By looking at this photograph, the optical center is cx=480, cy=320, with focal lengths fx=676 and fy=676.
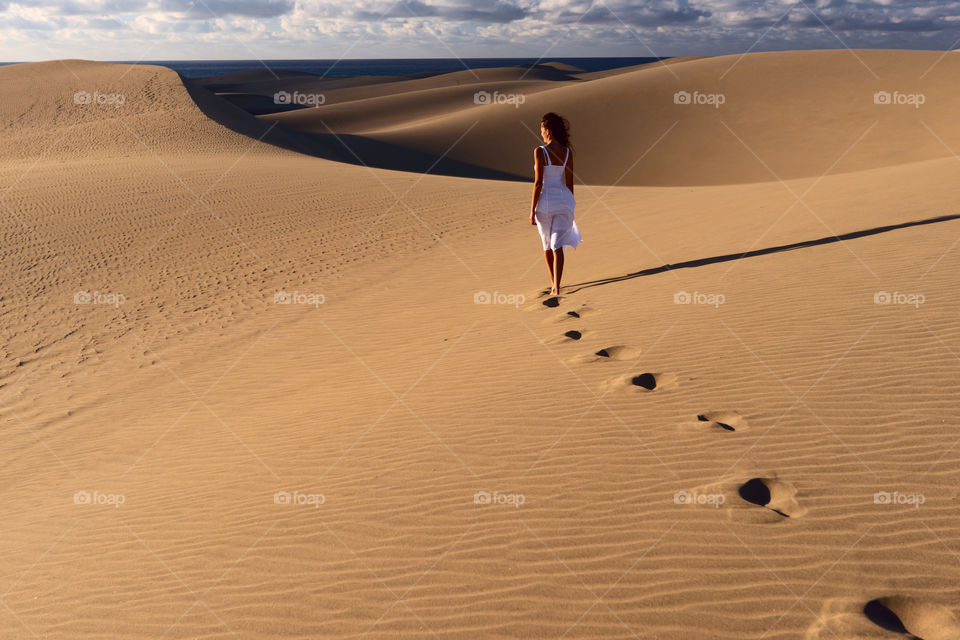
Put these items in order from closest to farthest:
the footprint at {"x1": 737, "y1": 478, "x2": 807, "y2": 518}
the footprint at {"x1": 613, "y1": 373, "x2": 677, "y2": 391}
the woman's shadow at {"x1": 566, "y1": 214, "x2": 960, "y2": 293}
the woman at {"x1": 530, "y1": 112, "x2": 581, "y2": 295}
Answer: the footprint at {"x1": 737, "y1": 478, "x2": 807, "y2": 518}, the footprint at {"x1": 613, "y1": 373, "x2": 677, "y2": 391}, the woman at {"x1": 530, "y1": 112, "x2": 581, "y2": 295}, the woman's shadow at {"x1": 566, "y1": 214, "x2": 960, "y2": 293}

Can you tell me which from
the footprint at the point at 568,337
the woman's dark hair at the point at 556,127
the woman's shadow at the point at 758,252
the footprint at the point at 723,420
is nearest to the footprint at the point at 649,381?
the footprint at the point at 723,420

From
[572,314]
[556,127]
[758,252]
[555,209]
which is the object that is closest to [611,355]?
[572,314]

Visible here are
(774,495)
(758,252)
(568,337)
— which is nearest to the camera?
(774,495)

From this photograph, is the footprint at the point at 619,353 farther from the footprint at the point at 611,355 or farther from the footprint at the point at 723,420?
the footprint at the point at 723,420

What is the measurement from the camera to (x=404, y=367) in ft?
24.5

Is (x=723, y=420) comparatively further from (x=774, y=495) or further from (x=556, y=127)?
(x=556, y=127)

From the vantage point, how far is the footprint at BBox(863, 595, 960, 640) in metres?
2.93

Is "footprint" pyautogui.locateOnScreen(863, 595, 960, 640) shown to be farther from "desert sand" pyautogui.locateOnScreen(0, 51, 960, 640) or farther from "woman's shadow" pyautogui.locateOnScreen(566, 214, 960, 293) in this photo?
"woman's shadow" pyautogui.locateOnScreen(566, 214, 960, 293)

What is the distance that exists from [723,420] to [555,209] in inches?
154

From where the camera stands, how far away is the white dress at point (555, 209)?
7887 millimetres

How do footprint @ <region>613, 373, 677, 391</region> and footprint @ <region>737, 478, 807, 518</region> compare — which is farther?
footprint @ <region>613, 373, 677, 391</region>

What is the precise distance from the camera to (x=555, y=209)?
26.6 feet

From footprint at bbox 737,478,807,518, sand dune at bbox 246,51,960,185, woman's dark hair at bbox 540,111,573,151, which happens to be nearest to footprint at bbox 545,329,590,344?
woman's dark hair at bbox 540,111,573,151

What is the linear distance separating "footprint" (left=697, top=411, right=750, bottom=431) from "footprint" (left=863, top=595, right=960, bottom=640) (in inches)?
65.4
